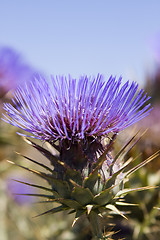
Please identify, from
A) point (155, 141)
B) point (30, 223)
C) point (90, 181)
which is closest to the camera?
point (90, 181)

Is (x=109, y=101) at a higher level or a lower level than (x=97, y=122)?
higher

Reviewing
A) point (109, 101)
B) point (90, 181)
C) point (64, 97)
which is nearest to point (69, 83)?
point (64, 97)

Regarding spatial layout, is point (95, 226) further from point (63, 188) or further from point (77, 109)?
point (77, 109)

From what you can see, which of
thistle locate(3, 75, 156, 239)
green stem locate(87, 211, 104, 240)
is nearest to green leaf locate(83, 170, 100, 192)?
thistle locate(3, 75, 156, 239)

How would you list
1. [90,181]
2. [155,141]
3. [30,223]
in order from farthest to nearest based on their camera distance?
[30,223], [155,141], [90,181]

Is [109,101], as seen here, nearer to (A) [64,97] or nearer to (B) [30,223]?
(A) [64,97]

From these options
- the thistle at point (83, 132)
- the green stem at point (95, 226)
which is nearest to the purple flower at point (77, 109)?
the thistle at point (83, 132)

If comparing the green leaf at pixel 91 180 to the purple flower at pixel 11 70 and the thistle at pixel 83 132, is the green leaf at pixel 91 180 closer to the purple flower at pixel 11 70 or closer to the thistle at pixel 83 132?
the thistle at pixel 83 132

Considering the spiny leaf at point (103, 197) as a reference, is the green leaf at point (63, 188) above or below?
below
